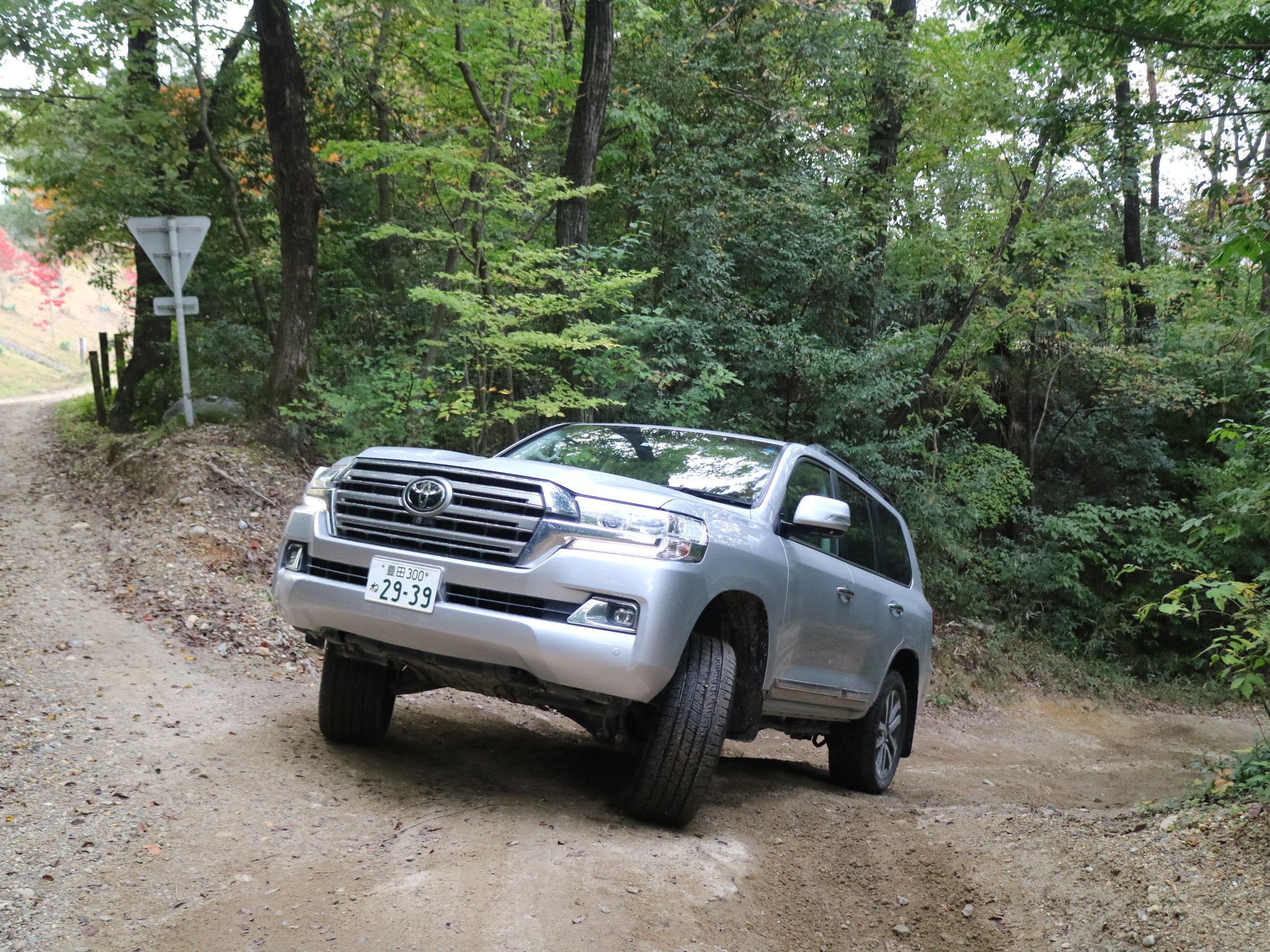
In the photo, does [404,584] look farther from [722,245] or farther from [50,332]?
[50,332]

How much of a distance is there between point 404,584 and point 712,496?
156 centimetres

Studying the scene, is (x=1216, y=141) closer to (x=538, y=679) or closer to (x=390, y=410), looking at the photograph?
(x=390, y=410)

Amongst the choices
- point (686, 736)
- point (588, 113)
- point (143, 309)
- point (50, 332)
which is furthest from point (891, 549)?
point (50, 332)

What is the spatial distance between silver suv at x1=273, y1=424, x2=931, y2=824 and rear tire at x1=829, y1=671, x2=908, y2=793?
99cm

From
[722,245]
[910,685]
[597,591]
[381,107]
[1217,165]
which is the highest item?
[381,107]

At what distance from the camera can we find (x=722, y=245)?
50.1 ft

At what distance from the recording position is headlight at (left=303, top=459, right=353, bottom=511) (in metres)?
4.50

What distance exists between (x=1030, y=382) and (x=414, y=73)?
12879mm

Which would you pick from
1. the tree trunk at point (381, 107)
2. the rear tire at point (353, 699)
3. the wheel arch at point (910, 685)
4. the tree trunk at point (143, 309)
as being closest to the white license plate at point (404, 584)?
the rear tire at point (353, 699)

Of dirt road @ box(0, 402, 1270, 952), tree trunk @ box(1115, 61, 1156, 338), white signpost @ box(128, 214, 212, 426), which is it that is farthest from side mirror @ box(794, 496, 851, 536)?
tree trunk @ box(1115, 61, 1156, 338)

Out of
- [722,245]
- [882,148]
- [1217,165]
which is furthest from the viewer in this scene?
[882,148]

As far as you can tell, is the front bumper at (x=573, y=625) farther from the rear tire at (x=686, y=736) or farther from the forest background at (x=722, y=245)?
the forest background at (x=722, y=245)

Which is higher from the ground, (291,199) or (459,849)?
(291,199)

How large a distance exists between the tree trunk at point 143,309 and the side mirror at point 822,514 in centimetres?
1332
